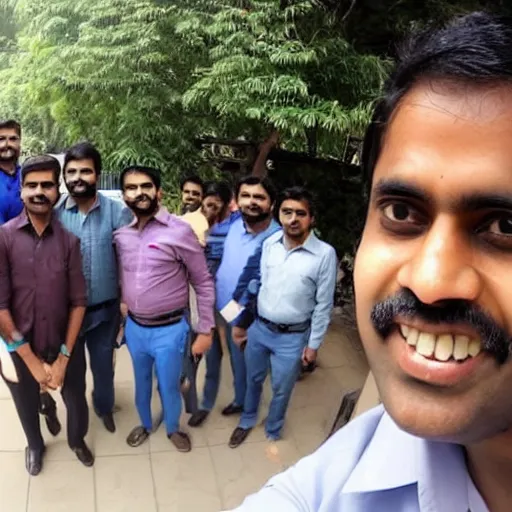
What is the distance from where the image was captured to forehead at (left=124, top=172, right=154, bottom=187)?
2.64m

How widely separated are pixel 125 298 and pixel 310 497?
82.8 inches

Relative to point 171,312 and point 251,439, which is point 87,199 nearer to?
point 171,312

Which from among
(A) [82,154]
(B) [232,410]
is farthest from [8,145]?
(B) [232,410]

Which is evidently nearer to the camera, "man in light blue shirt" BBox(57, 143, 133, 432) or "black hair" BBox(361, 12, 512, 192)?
"black hair" BBox(361, 12, 512, 192)

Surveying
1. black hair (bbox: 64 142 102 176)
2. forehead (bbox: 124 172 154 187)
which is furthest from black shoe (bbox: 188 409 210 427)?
black hair (bbox: 64 142 102 176)

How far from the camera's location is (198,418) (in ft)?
10.8

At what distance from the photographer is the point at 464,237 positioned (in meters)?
0.52

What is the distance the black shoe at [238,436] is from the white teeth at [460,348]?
2777mm

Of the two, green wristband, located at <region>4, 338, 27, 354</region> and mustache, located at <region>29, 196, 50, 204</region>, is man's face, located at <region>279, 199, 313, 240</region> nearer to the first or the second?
mustache, located at <region>29, 196, 50, 204</region>

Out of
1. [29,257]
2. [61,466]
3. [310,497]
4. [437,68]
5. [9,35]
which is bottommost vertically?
[9,35]

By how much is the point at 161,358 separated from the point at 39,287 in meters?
0.70

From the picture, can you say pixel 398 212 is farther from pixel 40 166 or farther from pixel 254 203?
pixel 254 203

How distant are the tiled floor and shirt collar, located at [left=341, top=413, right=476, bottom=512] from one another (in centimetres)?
217

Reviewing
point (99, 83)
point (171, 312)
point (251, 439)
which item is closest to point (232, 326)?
point (171, 312)
